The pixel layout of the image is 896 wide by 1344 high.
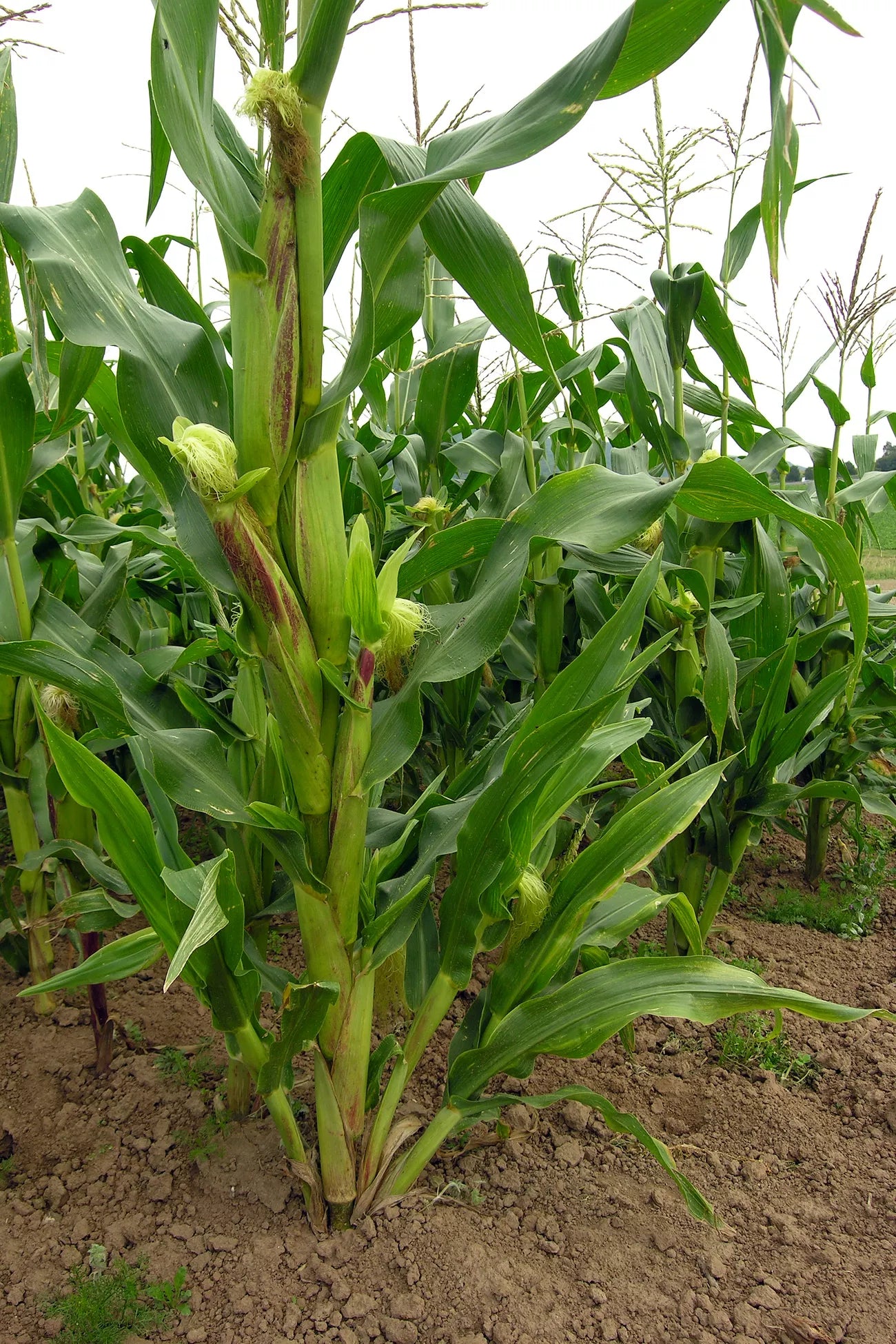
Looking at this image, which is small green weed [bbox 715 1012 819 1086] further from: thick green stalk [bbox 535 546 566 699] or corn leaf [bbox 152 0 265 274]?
corn leaf [bbox 152 0 265 274]

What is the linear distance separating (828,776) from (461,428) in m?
1.58

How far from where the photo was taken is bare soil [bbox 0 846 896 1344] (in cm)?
125

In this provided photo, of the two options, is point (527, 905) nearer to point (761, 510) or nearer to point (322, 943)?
point (322, 943)

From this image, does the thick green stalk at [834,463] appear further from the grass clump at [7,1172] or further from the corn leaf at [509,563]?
the grass clump at [7,1172]

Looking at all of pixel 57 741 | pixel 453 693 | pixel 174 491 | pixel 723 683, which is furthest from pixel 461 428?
pixel 57 741

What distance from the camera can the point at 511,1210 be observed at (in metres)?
1.44

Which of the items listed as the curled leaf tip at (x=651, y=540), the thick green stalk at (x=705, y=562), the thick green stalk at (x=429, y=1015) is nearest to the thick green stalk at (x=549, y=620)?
the curled leaf tip at (x=651, y=540)

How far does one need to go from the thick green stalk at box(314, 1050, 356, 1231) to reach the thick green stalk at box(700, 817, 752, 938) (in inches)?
37.6

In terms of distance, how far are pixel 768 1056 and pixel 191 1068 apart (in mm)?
1147

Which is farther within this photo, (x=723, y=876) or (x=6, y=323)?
(x=723, y=876)

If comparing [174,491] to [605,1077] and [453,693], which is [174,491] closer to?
[453,693]

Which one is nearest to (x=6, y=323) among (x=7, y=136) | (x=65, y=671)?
(x=7, y=136)

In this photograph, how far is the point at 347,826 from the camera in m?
1.21

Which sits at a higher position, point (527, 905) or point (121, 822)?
point (121, 822)
